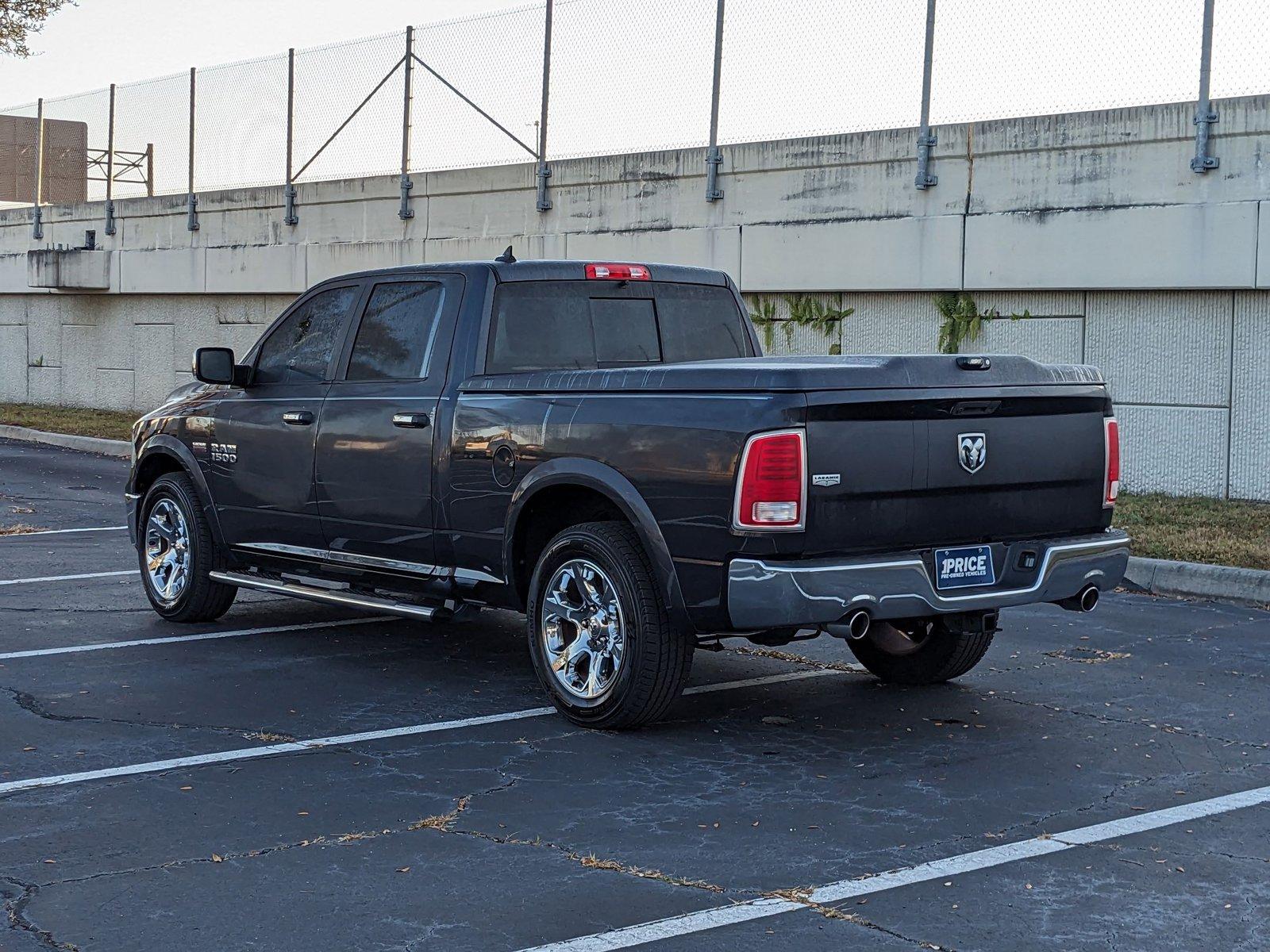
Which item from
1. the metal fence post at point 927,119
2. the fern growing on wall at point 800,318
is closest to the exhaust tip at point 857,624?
the metal fence post at point 927,119

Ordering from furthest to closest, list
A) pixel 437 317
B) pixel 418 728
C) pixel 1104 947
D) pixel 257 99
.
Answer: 1. pixel 257 99
2. pixel 437 317
3. pixel 418 728
4. pixel 1104 947

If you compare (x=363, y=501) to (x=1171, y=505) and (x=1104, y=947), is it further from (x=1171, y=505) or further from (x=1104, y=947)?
(x=1171, y=505)

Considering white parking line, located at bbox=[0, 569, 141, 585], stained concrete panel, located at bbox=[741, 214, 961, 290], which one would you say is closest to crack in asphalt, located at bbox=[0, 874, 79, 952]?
white parking line, located at bbox=[0, 569, 141, 585]

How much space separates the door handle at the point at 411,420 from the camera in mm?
7453

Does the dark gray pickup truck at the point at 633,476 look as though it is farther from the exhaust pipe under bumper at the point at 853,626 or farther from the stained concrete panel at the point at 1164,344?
the stained concrete panel at the point at 1164,344

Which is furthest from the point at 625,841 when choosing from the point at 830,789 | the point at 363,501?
the point at 363,501

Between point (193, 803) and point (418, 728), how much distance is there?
1315 millimetres

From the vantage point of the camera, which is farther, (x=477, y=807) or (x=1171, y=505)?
(x=1171, y=505)

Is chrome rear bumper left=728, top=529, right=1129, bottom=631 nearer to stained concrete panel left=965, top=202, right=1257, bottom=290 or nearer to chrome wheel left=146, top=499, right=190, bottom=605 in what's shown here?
chrome wheel left=146, top=499, right=190, bottom=605

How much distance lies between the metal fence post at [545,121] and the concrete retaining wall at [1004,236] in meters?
0.19

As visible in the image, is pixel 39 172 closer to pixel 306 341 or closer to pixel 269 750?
pixel 306 341

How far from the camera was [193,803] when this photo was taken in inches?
218

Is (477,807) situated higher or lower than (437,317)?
lower

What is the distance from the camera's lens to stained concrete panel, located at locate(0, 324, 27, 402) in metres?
30.1
